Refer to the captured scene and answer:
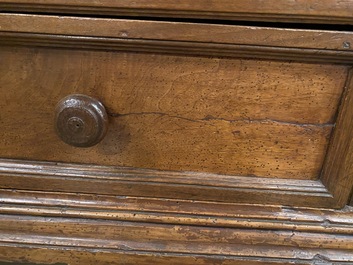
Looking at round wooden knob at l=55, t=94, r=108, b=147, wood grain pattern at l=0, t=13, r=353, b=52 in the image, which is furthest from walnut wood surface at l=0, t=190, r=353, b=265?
wood grain pattern at l=0, t=13, r=353, b=52

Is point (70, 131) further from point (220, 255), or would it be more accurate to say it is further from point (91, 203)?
point (220, 255)

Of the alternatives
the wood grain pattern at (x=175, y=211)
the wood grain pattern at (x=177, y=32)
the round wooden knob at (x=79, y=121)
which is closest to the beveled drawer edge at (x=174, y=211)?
the wood grain pattern at (x=175, y=211)

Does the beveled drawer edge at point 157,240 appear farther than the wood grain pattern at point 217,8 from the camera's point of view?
Yes

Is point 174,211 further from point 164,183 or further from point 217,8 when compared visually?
point 217,8

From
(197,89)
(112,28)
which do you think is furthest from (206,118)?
(112,28)

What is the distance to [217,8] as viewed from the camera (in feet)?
1.26

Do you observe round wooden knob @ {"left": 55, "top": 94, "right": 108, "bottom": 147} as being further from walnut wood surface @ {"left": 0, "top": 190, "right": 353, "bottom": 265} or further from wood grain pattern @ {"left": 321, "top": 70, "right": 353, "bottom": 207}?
Answer: wood grain pattern @ {"left": 321, "top": 70, "right": 353, "bottom": 207}

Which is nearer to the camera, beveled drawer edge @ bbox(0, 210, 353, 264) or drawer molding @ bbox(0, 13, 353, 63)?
drawer molding @ bbox(0, 13, 353, 63)

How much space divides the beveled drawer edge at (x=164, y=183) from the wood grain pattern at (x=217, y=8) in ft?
0.65

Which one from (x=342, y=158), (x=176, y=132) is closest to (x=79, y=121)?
(x=176, y=132)

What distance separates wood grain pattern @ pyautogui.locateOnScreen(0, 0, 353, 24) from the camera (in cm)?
38

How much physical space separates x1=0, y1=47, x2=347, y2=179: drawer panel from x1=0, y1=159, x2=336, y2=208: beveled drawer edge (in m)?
0.01

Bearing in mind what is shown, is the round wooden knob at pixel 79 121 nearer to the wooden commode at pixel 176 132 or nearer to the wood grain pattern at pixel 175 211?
the wooden commode at pixel 176 132

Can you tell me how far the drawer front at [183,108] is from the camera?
1.32 feet
